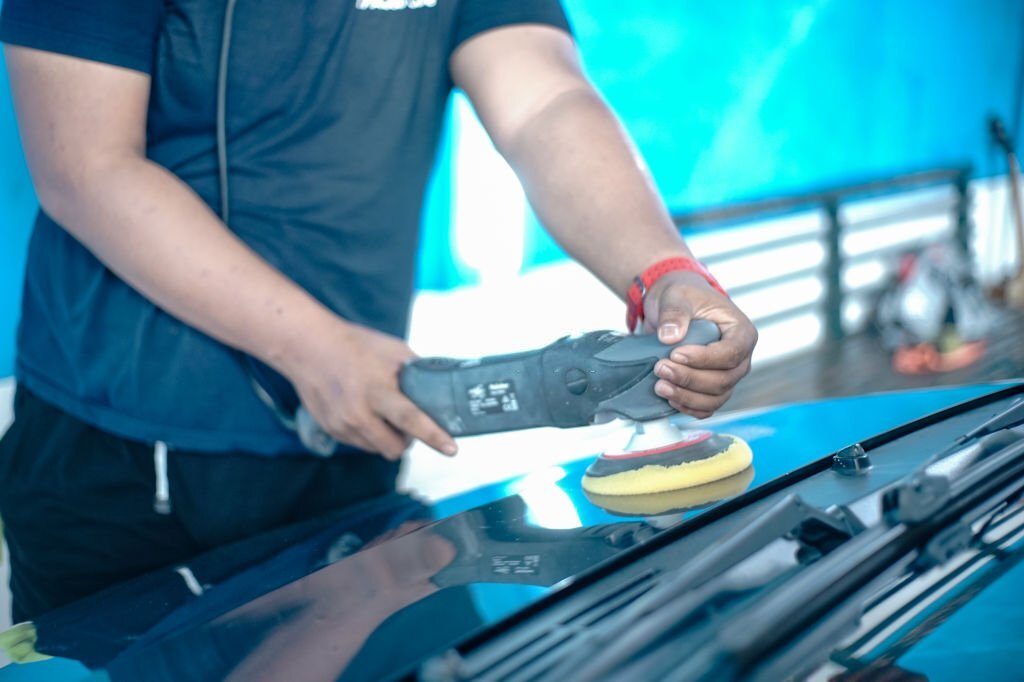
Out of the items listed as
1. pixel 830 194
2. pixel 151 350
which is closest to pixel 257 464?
pixel 151 350

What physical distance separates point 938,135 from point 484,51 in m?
5.35

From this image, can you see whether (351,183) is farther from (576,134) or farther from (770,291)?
(770,291)

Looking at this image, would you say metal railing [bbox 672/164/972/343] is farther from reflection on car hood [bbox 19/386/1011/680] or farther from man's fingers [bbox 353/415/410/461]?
reflection on car hood [bbox 19/386/1011/680]

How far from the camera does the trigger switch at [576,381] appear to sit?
3.13 ft

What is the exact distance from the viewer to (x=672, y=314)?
0.99 metres

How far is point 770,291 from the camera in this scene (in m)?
4.99

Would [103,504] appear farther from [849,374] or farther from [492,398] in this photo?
[849,374]

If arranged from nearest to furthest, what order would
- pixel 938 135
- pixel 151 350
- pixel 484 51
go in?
pixel 151 350 < pixel 484 51 < pixel 938 135

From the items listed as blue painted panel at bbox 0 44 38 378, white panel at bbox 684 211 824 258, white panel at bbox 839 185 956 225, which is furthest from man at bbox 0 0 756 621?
white panel at bbox 839 185 956 225

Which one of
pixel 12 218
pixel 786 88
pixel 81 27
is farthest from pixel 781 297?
pixel 81 27

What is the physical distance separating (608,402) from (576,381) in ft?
0.12

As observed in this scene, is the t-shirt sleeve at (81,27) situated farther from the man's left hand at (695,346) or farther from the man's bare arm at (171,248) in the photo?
the man's left hand at (695,346)

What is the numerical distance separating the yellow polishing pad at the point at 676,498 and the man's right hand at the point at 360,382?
233mm

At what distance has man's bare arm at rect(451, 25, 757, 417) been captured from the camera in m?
1.17
